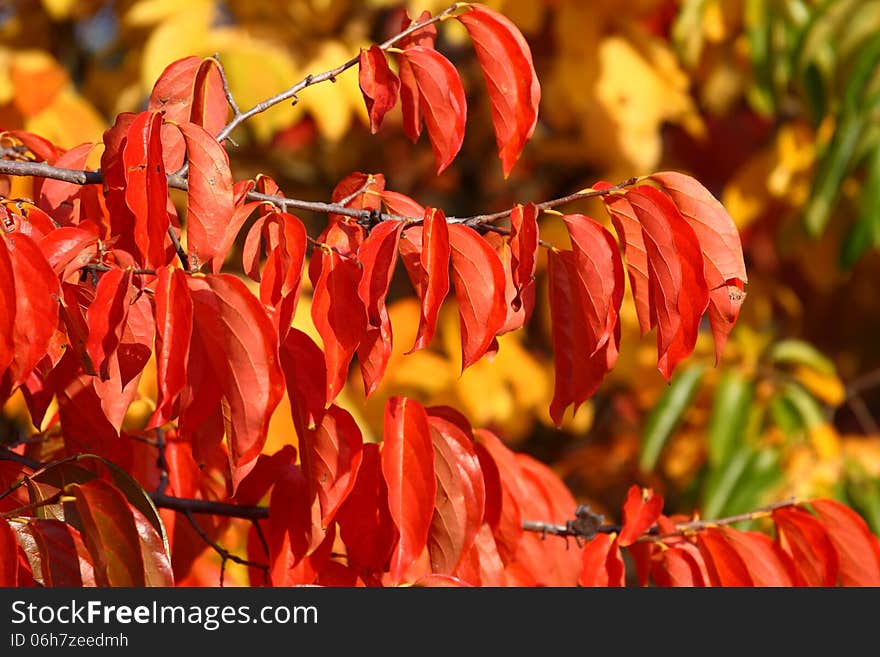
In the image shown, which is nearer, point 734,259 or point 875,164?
point 734,259

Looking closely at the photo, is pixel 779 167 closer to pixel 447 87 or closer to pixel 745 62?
pixel 745 62

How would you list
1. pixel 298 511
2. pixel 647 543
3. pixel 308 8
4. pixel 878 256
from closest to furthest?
pixel 298 511
pixel 647 543
pixel 308 8
pixel 878 256

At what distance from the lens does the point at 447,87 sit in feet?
3.59

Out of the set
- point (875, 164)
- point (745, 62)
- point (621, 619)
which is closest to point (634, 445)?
point (745, 62)

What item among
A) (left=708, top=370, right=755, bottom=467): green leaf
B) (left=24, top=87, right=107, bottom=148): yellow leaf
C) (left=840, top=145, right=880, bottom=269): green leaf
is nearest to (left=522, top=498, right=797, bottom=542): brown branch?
(left=708, top=370, right=755, bottom=467): green leaf

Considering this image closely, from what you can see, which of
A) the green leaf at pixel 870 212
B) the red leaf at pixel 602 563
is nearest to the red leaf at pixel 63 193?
the red leaf at pixel 602 563

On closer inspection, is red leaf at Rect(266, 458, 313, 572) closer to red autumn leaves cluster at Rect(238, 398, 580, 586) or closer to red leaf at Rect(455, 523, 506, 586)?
red autumn leaves cluster at Rect(238, 398, 580, 586)

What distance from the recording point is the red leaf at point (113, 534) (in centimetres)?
94

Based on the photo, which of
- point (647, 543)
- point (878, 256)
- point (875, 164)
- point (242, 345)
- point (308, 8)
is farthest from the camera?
point (878, 256)

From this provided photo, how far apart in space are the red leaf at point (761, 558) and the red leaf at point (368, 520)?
0.39 meters

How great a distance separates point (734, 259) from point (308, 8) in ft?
7.07

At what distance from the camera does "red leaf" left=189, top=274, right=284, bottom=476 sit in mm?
879

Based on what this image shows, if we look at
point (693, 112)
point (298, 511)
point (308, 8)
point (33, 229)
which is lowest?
point (298, 511)

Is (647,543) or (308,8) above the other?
(308,8)
